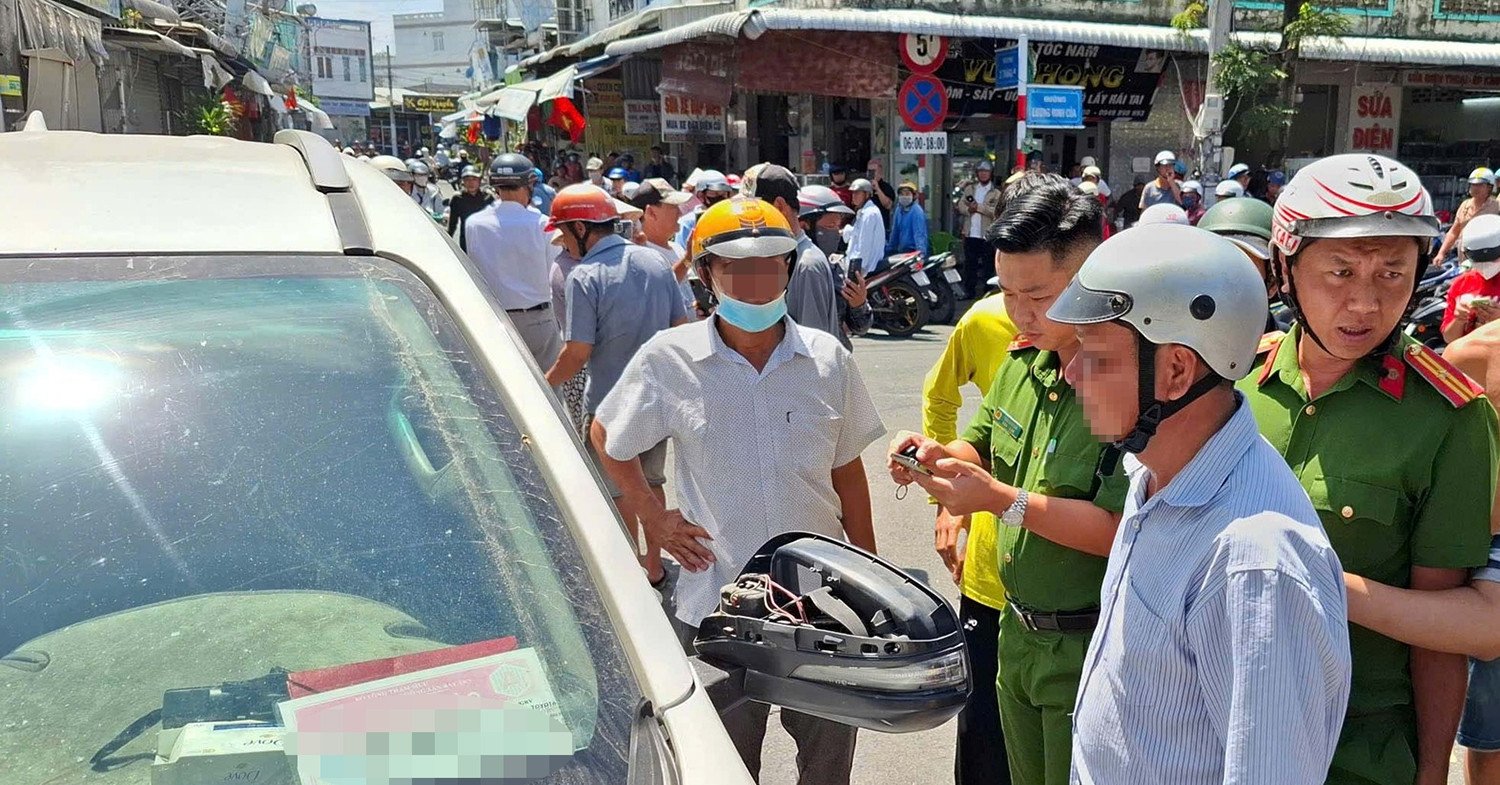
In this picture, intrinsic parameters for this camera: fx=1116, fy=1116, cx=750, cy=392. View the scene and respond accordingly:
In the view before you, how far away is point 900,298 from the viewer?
11984 millimetres

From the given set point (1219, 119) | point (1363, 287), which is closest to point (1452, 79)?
point (1219, 119)

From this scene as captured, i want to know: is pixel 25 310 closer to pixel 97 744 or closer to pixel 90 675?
pixel 90 675

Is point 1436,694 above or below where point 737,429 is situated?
below

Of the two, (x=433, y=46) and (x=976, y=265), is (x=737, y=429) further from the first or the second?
(x=433, y=46)

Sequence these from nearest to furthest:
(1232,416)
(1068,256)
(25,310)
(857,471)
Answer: (25,310)
(1232,416)
(1068,256)
(857,471)

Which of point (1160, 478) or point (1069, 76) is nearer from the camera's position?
point (1160, 478)

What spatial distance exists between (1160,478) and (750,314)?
130cm

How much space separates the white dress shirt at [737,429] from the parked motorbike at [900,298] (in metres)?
9.09

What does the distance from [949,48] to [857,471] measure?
14.1m

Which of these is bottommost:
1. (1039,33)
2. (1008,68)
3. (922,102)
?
(922,102)

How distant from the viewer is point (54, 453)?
1399 mm

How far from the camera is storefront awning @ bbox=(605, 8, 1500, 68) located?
14.2 meters

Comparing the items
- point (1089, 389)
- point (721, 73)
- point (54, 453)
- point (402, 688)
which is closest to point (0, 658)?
point (54, 453)

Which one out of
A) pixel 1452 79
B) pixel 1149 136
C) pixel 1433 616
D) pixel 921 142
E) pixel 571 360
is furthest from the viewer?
pixel 1452 79
